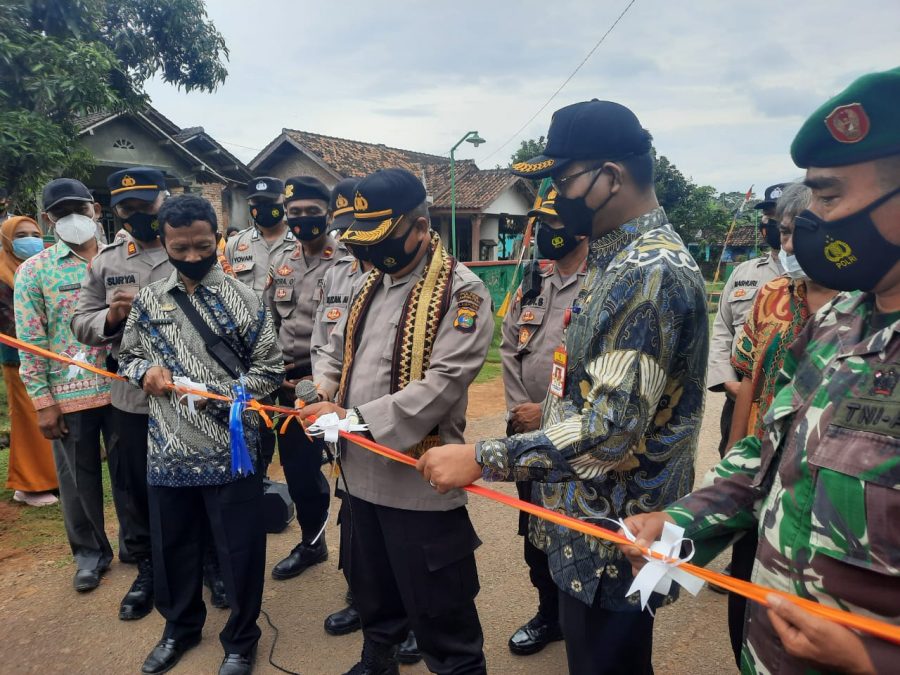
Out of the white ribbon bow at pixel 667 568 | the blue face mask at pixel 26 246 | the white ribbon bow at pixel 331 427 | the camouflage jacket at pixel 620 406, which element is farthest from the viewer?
the blue face mask at pixel 26 246

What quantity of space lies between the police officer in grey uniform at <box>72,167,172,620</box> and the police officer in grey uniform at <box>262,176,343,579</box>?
30.9 inches

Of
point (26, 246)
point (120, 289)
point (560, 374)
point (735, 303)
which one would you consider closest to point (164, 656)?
point (120, 289)

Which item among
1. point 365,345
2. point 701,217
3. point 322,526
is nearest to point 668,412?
point 365,345

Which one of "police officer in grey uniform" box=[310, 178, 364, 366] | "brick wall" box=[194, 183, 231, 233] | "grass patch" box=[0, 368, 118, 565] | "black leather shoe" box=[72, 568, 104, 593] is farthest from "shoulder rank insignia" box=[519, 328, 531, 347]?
"brick wall" box=[194, 183, 231, 233]

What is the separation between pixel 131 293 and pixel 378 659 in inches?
89.2

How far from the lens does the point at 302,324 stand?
13.9ft

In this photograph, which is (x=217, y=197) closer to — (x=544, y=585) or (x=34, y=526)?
(x=34, y=526)

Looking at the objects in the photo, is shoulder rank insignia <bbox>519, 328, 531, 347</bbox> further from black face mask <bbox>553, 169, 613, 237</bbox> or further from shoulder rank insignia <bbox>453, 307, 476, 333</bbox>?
black face mask <bbox>553, 169, 613, 237</bbox>

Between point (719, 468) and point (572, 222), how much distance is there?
2.77 ft

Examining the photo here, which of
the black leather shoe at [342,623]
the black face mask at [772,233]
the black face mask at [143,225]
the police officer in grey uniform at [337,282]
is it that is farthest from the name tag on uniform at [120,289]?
the black face mask at [772,233]

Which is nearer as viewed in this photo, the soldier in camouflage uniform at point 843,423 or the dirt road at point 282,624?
the soldier in camouflage uniform at point 843,423

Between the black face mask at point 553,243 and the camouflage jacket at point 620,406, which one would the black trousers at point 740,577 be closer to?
the camouflage jacket at point 620,406

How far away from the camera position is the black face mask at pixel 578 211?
6.09 ft

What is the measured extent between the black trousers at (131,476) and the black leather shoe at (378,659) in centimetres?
162
